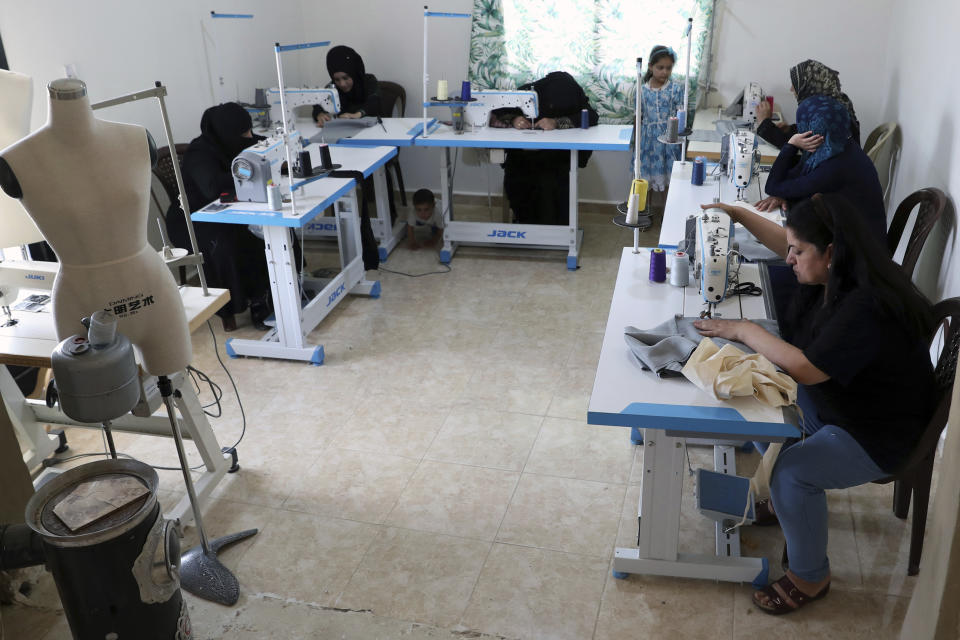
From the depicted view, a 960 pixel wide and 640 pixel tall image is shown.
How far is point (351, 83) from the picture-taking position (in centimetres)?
567

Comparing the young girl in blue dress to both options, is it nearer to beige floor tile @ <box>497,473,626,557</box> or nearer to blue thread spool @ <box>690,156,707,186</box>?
blue thread spool @ <box>690,156,707,186</box>

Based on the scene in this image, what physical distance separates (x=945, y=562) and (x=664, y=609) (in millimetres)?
1050

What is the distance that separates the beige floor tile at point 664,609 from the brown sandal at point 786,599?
11cm

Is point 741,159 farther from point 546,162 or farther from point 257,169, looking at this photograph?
point 257,169

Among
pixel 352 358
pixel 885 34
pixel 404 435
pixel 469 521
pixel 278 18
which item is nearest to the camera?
pixel 469 521

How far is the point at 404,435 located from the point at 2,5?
271cm

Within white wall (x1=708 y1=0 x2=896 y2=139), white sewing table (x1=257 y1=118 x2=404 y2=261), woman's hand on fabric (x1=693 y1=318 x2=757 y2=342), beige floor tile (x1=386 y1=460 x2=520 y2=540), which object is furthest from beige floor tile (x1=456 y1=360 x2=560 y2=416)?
white wall (x1=708 y1=0 x2=896 y2=139)

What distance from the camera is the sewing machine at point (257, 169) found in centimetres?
383

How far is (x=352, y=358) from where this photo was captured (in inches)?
162

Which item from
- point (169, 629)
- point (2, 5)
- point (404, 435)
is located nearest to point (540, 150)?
point (404, 435)

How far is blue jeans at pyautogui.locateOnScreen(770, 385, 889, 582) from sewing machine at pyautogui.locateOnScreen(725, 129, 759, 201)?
5.50ft

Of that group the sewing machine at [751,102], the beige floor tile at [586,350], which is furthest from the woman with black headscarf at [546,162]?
the beige floor tile at [586,350]

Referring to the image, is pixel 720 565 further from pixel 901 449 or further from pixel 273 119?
pixel 273 119

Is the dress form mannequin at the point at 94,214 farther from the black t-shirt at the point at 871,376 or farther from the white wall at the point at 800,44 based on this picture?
the white wall at the point at 800,44
